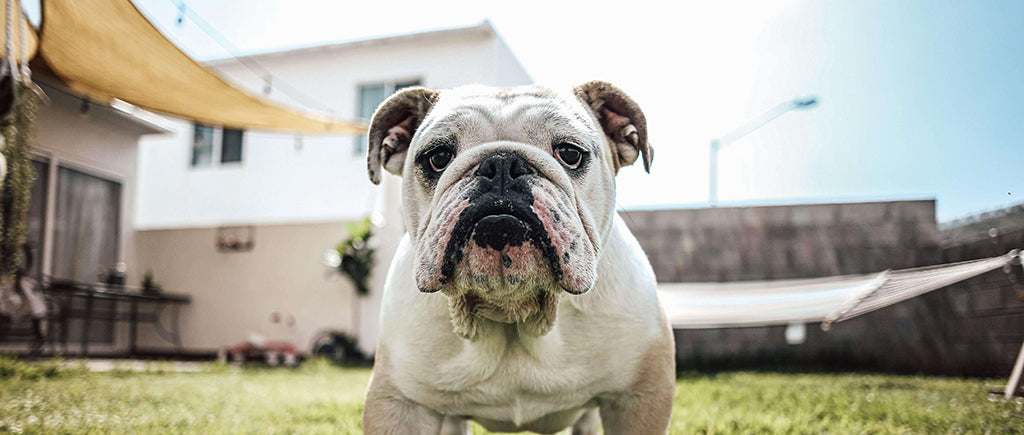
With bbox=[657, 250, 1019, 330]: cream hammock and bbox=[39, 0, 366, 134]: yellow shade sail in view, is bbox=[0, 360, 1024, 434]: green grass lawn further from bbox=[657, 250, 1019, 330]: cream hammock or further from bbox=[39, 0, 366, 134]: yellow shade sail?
bbox=[39, 0, 366, 134]: yellow shade sail

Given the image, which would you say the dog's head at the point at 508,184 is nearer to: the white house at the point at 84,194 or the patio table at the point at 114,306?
the white house at the point at 84,194

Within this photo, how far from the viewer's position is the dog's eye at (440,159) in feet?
6.39

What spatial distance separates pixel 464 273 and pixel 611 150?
80 centimetres

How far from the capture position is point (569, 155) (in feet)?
6.33

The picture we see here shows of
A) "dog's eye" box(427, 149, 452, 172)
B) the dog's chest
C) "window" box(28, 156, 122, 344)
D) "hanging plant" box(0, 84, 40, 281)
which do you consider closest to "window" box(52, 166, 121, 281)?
"window" box(28, 156, 122, 344)

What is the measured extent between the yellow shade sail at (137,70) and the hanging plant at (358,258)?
235 centimetres

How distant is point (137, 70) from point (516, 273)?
560cm

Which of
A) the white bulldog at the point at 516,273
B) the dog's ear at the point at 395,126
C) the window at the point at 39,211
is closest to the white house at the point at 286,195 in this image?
the window at the point at 39,211

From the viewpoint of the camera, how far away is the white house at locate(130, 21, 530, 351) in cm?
1066

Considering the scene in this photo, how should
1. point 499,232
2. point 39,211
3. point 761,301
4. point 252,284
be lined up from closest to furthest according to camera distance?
point 499,232 → point 761,301 → point 39,211 → point 252,284

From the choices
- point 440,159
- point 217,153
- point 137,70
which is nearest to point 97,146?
point 217,153

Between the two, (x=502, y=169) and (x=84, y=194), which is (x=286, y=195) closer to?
(x=84, y=194)

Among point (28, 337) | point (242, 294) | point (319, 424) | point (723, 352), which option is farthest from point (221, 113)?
point (723, 352)

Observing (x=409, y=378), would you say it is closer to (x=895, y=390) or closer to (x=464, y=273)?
(x=464, y=273)
